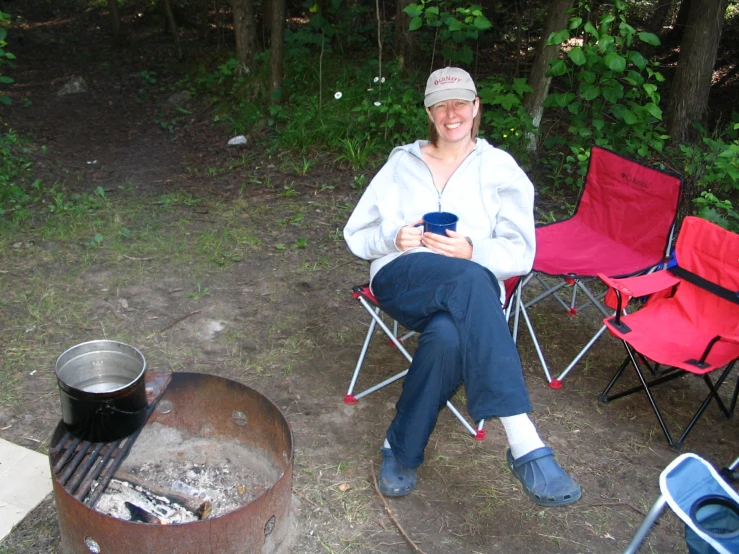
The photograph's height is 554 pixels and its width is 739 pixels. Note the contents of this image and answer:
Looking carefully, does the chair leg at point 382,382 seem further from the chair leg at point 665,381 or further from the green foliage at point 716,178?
the green foliage at point 716,178

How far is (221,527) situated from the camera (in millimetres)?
1688

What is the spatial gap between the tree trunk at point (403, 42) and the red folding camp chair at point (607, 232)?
2797 mm

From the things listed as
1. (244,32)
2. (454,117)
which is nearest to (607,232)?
(454,117)

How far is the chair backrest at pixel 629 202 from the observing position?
3.15 metres

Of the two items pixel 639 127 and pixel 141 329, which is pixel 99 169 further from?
pixel 639 127

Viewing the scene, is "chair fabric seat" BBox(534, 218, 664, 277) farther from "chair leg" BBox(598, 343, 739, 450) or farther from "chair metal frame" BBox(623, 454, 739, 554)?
"chair metal frame" BBox(623, 454, 739, 554)

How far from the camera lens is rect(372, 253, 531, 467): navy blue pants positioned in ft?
7.05

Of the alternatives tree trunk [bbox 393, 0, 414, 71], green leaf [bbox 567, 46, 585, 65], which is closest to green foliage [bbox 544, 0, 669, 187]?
green leaf [bbox 567, 46, 585, 65]

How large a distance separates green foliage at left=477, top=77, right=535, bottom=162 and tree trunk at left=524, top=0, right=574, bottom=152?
93 millimetres

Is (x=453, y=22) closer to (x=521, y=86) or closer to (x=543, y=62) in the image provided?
(x=521, y=86)

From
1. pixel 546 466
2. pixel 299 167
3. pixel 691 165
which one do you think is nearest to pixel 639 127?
pixel 691 165

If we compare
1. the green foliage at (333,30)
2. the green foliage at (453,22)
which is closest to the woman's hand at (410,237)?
the green foliage at (453,22)

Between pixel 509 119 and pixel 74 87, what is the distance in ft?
14.9

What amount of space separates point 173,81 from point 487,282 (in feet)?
19.0
